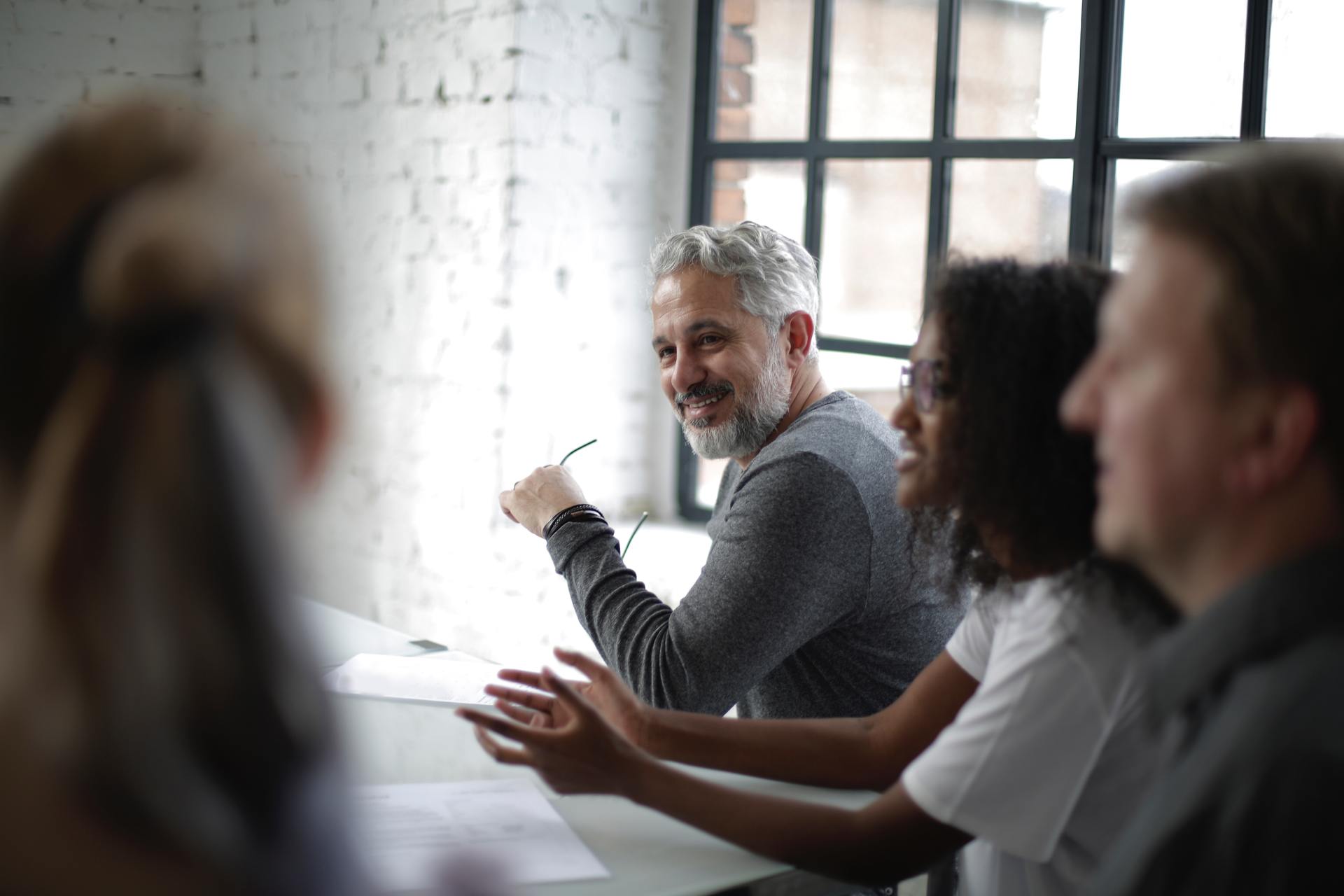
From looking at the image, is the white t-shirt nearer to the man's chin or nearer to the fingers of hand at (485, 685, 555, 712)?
the fingers of hand at (485, 685, 555, 712)

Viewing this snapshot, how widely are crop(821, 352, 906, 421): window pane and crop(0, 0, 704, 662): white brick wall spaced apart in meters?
0.50

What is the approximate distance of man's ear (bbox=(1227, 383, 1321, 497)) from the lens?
74 cm

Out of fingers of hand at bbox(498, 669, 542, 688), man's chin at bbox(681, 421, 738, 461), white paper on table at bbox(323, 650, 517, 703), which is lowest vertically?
white paper on table at bbox(323, 650, 517, 703)

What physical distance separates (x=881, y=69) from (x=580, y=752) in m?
1.98

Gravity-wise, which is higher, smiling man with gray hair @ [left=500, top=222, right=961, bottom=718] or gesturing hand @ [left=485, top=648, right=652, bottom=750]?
smiling man with gray hair @ [left=500, top=222, right=961, bottom=718]

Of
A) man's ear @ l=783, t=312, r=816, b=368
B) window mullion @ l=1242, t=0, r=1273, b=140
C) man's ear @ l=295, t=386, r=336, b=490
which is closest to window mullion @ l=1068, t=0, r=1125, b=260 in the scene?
window mullion @ l=1242, t=0, r=1273, b=140

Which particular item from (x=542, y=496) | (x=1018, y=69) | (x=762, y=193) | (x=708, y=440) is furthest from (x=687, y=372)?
(x=762, y=193)

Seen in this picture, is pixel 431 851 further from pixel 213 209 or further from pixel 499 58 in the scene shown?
pixel 499 58

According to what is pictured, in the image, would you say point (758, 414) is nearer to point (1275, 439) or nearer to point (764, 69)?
point (1275, 439)

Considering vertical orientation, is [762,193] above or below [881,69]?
below

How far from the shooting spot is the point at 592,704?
1.39 meters

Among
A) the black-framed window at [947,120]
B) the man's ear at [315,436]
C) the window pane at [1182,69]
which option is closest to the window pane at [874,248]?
the black-framed window at [947,120]

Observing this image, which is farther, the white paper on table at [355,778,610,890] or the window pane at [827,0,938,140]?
the window pane at [827,0,938,140]

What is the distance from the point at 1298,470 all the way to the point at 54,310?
68 cm
